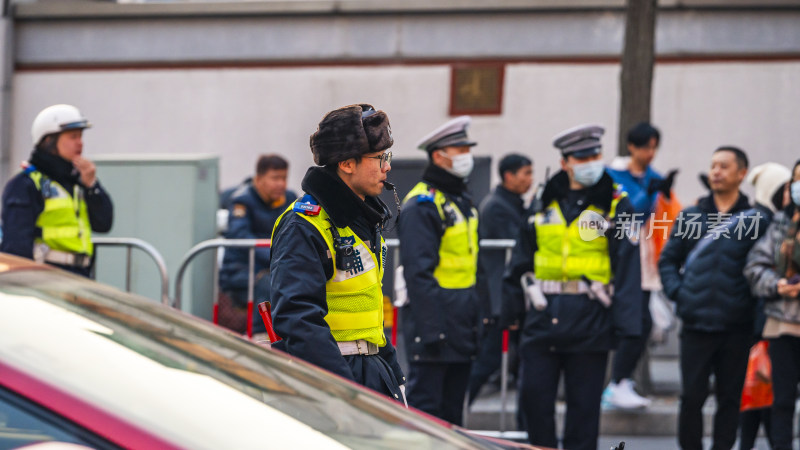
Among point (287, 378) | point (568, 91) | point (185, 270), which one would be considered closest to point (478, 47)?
point (568, 91)

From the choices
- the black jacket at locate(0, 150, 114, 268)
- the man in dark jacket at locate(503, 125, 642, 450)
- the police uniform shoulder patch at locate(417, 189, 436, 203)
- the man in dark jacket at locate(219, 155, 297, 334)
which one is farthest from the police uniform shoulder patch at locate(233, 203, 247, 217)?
the man in dark jacket at locate(503, 125, 642, 450)

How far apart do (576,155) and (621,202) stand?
35 centimetres

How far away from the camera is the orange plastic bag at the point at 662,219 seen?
7508 millimetres

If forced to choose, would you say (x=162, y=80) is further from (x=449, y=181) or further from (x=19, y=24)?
(x=449, y=181)

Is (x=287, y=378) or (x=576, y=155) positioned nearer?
(x=287, y=378)

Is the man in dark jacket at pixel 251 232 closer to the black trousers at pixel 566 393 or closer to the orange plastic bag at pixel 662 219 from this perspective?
the black trousers at pixel 566 393

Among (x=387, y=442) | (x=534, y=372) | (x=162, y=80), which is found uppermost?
(x=162, y=80)

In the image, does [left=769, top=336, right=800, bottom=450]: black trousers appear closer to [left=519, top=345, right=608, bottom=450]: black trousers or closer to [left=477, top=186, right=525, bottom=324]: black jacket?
[left=519, top=345, right=608, bottom=450]: black trousers

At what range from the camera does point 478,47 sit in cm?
1170

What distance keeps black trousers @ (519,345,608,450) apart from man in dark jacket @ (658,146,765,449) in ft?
2.02

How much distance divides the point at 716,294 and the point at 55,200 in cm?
386

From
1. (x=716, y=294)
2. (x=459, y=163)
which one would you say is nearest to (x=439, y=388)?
(x=459, y=163)

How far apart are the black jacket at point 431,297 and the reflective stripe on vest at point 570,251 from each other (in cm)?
44

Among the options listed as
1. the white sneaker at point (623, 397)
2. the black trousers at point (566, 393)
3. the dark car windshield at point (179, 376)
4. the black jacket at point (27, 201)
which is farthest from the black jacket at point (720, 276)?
the dark car windshield at point (179, 376)
